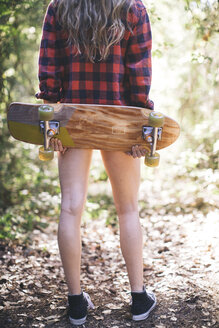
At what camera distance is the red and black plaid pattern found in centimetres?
170

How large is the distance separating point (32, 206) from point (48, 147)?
224 centimetres

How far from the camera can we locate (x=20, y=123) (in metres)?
1.76

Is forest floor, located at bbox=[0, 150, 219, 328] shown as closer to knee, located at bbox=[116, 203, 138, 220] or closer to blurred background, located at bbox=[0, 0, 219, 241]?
blurred background, located at bbox=[0, 0, 219, 241]

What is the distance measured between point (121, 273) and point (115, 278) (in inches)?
3.7

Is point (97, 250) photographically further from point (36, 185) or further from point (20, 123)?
point (20, 123)

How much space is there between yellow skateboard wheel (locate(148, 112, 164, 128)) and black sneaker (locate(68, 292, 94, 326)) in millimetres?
1042

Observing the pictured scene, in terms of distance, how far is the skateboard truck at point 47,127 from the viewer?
64.2 inches

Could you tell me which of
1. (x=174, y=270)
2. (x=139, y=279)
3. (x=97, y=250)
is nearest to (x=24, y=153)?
(x=97, y=250)

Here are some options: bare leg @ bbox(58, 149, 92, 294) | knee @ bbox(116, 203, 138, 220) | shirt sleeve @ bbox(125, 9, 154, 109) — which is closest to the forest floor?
bare leg @ bbox(58, 149, 92, 294)

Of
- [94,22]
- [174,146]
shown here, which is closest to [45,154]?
[94,22]

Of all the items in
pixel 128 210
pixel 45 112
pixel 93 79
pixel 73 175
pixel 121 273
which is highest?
pixel 93 79

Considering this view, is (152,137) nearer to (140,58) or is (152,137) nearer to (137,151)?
(137,151)

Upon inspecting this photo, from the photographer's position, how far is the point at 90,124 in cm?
174

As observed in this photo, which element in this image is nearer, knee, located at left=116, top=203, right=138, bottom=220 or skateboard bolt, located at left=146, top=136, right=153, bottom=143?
skateboard bolt, located at left=146, top=136, right=153, bottom=143
